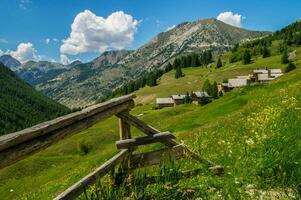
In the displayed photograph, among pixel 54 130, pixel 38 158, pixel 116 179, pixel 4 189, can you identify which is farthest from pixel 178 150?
pixel 38 158

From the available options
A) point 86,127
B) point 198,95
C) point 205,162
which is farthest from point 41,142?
point 198,95

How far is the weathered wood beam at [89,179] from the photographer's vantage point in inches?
311

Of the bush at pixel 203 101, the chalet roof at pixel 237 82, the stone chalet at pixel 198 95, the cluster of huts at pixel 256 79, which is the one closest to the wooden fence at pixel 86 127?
the bush at pixel 203 101

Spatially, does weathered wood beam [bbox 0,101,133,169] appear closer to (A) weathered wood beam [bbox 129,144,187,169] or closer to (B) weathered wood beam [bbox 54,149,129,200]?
A: (B) weathered wood beam [bbox 54,149,129,200]

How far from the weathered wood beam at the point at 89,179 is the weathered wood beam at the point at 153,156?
0.42 metres

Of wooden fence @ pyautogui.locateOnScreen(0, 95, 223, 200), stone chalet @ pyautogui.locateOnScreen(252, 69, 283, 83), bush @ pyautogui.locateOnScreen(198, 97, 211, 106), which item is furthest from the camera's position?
stone chalet @ pyautogui.locateOnScreen(252, 69, 283, 83)

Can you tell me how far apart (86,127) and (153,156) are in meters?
2.66

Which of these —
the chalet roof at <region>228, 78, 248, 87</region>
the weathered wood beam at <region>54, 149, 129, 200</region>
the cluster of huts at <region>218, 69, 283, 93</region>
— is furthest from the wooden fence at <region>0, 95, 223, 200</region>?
the chalet roof at <region>228, 78, 248, 87</region>

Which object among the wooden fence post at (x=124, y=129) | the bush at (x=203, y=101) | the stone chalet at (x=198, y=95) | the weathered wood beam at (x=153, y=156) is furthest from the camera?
the stone chalet at (x=198, y=95)

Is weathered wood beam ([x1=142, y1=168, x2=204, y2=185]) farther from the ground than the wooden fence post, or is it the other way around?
the wooden fence post

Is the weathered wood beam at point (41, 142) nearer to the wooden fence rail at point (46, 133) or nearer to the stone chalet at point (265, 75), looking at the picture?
the wooden fence rail at point (46, 133)

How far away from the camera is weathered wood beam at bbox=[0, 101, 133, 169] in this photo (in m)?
6.21

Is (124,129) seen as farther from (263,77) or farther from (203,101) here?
(263,77)

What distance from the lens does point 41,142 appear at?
709 cm
